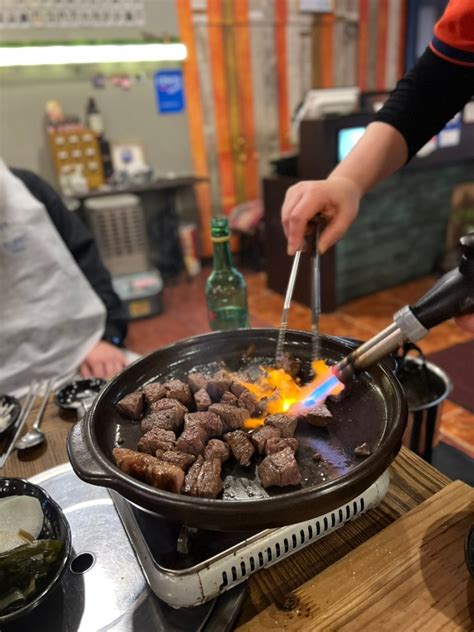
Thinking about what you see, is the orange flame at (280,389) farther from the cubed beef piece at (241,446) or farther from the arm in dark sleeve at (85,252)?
the arm in dark sleeve at (85,252)

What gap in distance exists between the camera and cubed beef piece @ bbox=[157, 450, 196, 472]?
0.87 meters

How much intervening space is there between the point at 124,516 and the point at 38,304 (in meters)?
1.22

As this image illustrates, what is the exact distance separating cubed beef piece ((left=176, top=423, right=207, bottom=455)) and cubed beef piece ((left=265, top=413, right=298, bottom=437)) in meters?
0.13

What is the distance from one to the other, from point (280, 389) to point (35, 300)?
1244mm

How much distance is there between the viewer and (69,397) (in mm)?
1412

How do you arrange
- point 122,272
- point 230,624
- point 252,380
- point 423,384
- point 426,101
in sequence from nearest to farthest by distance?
point 230,624
point 252,380
point 426,101
point 423,384
point 122,272

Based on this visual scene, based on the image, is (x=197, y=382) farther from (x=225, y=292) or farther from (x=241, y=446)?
(x=225, y=292)

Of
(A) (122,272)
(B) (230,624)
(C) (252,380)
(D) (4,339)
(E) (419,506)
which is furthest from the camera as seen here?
(A) (122,272)

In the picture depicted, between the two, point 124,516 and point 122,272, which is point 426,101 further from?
point 122,272

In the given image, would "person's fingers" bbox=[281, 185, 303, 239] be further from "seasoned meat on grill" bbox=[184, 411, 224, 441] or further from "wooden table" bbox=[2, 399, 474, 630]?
"wooden table" bbox=[2, 399, 474, 630]

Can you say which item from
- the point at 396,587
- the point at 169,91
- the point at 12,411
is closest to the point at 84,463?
the point at 396,587

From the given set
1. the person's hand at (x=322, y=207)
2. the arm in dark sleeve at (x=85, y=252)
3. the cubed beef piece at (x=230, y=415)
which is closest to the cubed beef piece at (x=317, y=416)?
the cubed beef piece at (x=230, y=415)

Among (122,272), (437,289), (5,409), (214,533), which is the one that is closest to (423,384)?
(437,289)

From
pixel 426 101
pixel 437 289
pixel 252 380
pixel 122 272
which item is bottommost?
pixel 122 272
